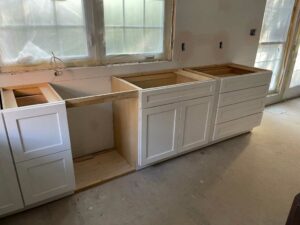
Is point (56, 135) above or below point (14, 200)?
above

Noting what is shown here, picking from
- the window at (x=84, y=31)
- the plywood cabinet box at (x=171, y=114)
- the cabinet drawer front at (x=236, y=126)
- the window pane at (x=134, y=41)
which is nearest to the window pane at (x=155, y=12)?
the window at (x=84, y=31)

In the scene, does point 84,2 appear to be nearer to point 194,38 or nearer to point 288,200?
point 194,38

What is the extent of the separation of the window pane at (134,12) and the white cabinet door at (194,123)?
93 cm

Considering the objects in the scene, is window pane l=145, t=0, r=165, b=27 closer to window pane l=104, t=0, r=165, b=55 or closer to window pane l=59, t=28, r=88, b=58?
window pane l=104, t=0, r=165, b=55

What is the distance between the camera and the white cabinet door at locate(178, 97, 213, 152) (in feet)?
7.66

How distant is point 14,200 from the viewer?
1712mm

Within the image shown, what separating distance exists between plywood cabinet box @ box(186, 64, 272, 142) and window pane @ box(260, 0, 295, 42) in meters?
1.05

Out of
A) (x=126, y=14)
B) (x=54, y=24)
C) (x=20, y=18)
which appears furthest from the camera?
(x=126, y=14)

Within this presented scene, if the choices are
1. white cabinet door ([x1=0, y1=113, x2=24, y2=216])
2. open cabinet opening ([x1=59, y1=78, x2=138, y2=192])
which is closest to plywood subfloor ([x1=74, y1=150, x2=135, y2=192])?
open cabinet opening ([x1=59, y1=78, x2=138, y2=192])

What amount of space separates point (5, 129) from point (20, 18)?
0.91 meters

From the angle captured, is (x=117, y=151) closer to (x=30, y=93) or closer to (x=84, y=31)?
(x=30, y=93)

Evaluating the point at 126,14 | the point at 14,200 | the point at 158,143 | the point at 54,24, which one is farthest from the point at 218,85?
the point at 14,200

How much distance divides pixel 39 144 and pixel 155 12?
1.67m

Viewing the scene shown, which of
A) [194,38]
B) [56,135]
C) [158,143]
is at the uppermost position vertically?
[194,38]
